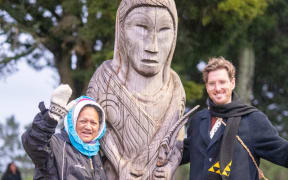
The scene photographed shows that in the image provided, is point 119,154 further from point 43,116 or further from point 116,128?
point 43,116

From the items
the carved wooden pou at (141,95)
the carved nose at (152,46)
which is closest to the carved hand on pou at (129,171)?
the carved wooden pou at (141,95)

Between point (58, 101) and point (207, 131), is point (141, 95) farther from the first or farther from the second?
point (58, 101)

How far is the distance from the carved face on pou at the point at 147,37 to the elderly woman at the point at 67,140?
0.65m

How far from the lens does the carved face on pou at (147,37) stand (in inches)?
152

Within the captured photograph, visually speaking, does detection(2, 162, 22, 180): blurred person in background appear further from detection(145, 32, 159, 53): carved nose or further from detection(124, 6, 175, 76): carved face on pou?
detection(145, 32, 159, 53): carved nose

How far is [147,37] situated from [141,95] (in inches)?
20.6

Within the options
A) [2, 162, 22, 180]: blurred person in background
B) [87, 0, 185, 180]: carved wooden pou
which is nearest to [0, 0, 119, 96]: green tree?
[2, 162, 22, 180]: blurred person in background

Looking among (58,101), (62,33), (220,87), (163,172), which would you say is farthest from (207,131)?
(62,33)

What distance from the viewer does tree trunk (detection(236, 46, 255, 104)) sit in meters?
13.8

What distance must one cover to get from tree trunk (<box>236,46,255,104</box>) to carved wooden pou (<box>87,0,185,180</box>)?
999 centimetres

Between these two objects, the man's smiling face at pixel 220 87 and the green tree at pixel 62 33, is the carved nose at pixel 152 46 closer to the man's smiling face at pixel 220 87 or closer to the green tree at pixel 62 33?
the man's smiling face at pixel 220 87

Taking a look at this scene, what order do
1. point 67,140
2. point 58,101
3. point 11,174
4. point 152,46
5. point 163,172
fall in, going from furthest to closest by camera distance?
point 11,174 < point 152,46 < point 163,172 < point 67,140 < point 58,101

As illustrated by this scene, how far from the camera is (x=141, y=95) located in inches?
152

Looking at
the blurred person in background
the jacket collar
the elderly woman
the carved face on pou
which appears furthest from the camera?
the blurred person in background
